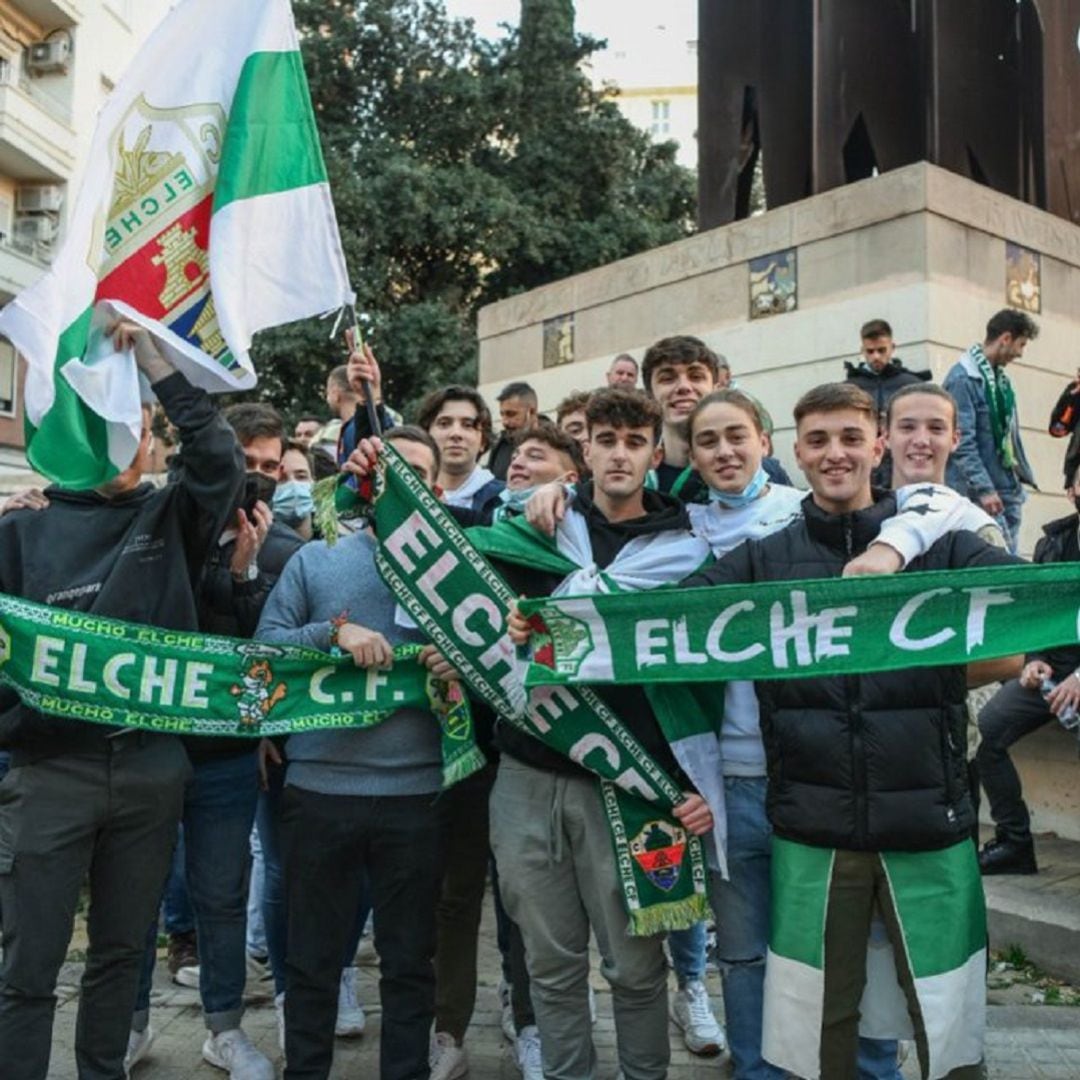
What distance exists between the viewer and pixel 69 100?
1046 inches

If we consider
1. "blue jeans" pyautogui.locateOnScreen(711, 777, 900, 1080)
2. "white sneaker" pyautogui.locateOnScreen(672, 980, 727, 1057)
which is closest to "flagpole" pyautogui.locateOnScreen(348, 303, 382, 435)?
"blue jeans" pyautogui.locateOnScreen(711, 777, 900, 1080)

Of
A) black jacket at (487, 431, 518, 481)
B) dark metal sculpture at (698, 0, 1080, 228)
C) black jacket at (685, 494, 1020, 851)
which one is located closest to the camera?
black jacket at (685, 494, 1020, 851)

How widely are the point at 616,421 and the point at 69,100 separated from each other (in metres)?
27.1

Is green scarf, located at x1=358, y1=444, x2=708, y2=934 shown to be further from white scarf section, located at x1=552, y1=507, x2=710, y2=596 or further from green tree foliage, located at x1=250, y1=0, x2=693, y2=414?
green tree foliage, located at x1=250, y1=0, x2=693, y2=414

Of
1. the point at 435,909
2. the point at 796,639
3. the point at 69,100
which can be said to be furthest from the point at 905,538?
the point at 69,100

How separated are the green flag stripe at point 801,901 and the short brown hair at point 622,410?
1321mm

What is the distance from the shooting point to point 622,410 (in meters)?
3.63

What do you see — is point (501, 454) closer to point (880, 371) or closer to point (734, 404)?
point (880, 371)

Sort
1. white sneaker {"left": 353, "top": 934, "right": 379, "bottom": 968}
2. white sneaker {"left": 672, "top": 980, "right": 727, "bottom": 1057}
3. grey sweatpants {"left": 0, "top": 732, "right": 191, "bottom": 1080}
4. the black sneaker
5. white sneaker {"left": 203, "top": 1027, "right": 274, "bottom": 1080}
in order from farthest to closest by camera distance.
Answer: the black sneaker
white sneaker {"left": 353, "top": 934, "right": 379, "bottom": 968}
white sneaker {"left": 672, "top": 980, "right": 727, "bottom": 1057}
white sneaker {"left": 203, "top": 1027, "right": 274, "bottom": 1080}
grey sweatpants {"left": 0, "top": 732, "right": 191, "bottom": 1080}

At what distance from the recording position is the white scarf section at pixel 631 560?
141 inches

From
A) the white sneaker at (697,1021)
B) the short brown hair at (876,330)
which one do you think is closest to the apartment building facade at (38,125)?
the short brown hair at (876,330)

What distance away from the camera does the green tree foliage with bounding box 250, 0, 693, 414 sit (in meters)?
20.0

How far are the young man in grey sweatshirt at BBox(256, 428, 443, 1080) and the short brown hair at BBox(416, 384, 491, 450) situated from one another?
1.25 metres

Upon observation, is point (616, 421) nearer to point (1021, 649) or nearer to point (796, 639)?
point (796, 639)
